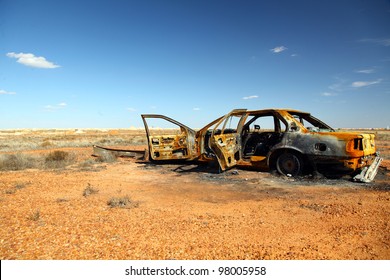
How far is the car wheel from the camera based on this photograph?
23.8 feet

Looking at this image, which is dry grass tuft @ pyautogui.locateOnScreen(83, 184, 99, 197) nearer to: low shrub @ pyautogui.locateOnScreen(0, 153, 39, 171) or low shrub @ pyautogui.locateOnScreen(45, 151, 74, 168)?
low shrub @ pyautogui.locateOnScreen(45, 151, 74, 168)

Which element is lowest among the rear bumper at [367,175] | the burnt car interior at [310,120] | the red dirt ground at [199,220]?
the red dirt ground at [199,220]

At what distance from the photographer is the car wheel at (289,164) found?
7250 mm

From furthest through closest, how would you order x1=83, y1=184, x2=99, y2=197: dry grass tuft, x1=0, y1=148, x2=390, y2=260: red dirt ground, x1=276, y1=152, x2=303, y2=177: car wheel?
x1=276, y1=152, x2=303, y2=177: car wheel, x1=83, y1=184, x2=99, y2=197: dry grass tuft, x1=0, y1=148, x2=390, y2=260: red dirt ground

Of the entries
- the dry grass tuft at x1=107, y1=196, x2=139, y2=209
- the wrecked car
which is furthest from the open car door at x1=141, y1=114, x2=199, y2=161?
the dry grass tuft at x1=107, y1=196, x2=139, y2=209

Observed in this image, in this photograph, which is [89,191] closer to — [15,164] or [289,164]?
[289,164]

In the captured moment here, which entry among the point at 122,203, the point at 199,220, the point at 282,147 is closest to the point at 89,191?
the point at 122,203

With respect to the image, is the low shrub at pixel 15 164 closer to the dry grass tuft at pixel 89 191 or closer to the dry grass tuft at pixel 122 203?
the dry grass tuft at pixel 89 191

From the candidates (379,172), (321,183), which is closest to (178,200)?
(321,183)

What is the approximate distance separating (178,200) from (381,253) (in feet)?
11.2

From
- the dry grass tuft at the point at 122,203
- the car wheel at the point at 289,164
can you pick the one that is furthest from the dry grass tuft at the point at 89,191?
the car wheel at the point at 289,164

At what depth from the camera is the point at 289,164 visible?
24.3ft

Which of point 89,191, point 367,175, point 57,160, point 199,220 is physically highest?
point 57,160

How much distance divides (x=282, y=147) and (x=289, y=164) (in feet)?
1.72
